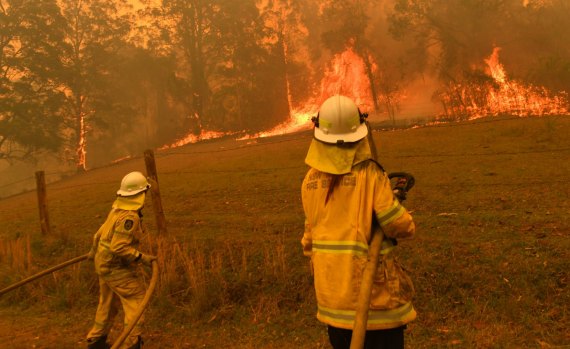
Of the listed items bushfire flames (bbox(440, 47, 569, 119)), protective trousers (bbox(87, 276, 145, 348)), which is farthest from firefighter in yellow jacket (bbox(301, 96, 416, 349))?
bushfire flames (bbox(440, 47, 569, 119))

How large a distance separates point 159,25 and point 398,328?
40723 mm

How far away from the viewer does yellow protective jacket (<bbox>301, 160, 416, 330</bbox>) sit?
2.49 m

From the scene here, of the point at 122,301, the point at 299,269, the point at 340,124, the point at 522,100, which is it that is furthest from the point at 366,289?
the point at 522,100

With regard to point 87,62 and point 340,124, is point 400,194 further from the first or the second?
point 87,62

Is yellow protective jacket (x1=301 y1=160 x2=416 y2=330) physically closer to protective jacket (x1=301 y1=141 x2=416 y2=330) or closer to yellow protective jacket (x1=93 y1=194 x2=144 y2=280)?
protective jacket (x1=301 y1=141 x2=416 y2=330)

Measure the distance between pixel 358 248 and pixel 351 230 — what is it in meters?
0.10

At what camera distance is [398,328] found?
2570 mm

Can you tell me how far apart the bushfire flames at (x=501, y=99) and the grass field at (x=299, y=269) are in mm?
12367

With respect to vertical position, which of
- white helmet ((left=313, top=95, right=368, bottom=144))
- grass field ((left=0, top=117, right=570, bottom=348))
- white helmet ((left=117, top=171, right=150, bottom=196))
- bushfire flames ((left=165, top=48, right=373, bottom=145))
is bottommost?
grass field ((left=0, top=117, right=570, bottom=348))

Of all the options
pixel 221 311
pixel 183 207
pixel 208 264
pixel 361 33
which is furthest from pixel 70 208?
pixel 361 33

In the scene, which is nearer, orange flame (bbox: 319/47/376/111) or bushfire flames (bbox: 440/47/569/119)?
bushfire flames (bbox: 440/47/569/119)

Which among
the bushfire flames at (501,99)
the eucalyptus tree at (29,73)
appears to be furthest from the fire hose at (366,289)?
the eucalyptus tree at (29,73)

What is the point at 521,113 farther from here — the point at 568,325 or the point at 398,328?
the point at 398,328

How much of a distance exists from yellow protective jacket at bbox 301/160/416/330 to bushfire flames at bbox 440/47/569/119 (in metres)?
21.1
